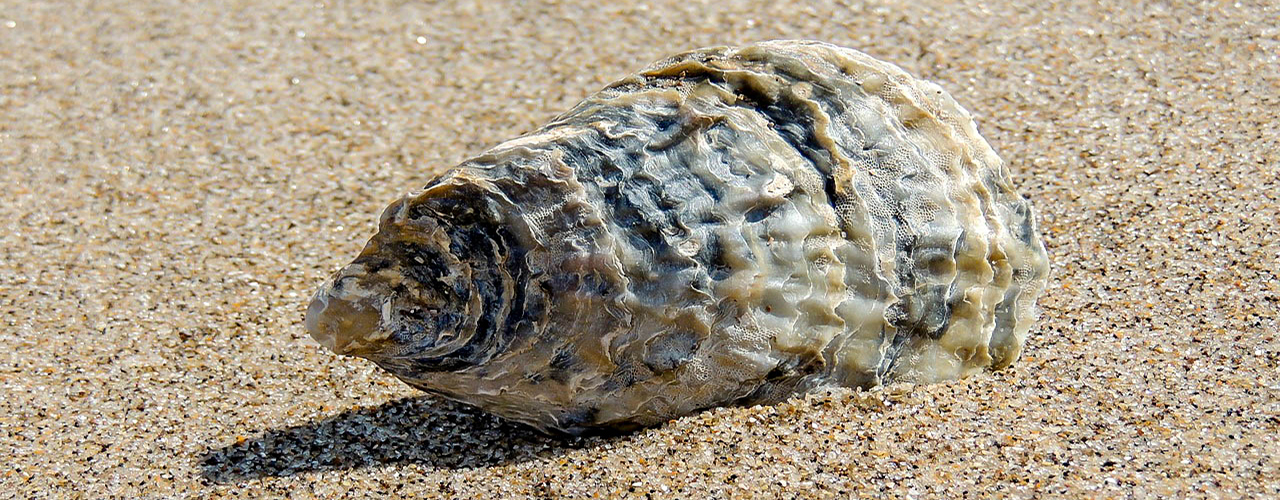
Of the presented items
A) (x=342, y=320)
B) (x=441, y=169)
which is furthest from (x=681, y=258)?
(x=441, y=169)

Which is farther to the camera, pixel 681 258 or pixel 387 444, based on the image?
pixel 387 444

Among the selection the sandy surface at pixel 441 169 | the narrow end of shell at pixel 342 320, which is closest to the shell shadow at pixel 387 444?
the sandy surface at pixel 441 169

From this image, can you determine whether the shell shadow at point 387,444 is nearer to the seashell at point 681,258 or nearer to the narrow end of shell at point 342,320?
the seashell at point 681,258

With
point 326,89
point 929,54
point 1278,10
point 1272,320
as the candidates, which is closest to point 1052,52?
point 929,54

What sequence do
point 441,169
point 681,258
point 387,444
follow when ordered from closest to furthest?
point 681,258
point 387,444
point 441,169

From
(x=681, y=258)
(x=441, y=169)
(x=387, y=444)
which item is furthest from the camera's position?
(x=441, y=169)

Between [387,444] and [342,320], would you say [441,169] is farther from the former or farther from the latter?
[342,320]
